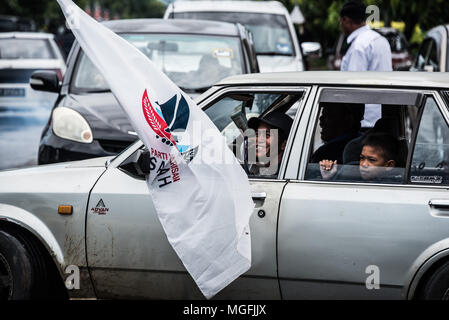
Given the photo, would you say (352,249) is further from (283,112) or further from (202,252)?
(283,112)

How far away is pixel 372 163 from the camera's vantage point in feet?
14.2

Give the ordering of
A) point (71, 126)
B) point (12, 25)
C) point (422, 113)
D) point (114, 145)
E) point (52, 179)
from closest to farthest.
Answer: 1. point (422, 113)
2. point (52, 179)
3. point (114, 145)
4. point (71, 126)
5. point (12, 25)

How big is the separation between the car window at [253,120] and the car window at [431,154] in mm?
678

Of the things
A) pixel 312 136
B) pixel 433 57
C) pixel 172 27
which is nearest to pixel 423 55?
pixel 433 57

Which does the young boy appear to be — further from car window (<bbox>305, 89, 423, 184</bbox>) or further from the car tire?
the car tire

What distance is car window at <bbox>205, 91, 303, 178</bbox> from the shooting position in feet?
14.5

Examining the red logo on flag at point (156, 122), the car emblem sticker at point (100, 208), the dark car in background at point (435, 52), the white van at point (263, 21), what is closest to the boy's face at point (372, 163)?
the red logo on flag at point (156, 122)

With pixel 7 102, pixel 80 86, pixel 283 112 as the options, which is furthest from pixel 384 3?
pixel 283 112

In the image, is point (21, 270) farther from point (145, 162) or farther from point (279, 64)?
point (279, 64)

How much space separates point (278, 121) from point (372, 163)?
0.62 meters

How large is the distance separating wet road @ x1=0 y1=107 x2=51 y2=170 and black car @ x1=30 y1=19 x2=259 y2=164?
2.98 m

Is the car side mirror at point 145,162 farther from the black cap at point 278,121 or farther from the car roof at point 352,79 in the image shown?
the black cap at point 278,121

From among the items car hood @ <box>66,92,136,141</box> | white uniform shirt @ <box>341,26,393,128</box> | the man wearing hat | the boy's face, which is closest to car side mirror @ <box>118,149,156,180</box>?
the man wearing hat

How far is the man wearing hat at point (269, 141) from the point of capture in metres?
4.39
